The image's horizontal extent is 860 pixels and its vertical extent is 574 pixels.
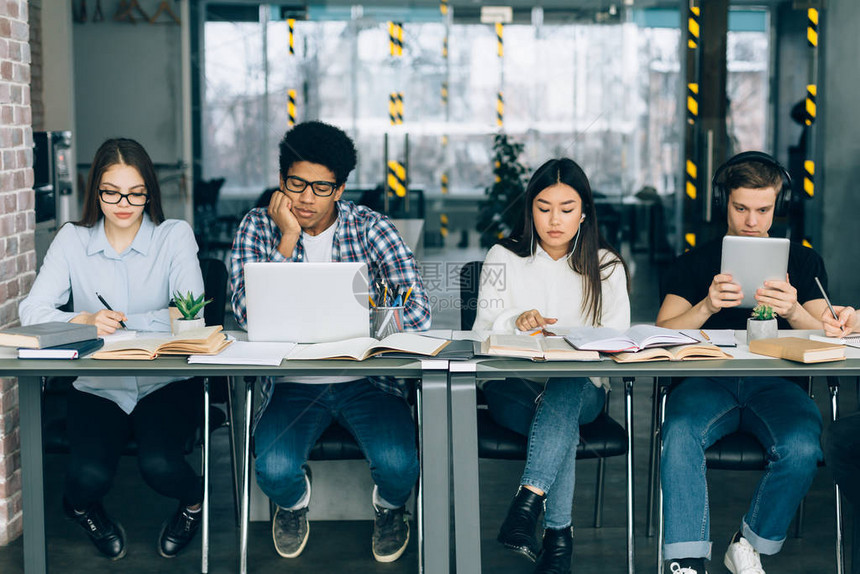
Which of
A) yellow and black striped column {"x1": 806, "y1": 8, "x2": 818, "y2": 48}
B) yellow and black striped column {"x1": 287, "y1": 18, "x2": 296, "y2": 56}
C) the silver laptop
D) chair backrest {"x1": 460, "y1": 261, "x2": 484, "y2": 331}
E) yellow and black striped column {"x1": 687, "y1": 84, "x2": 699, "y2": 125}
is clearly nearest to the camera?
the silver laptop

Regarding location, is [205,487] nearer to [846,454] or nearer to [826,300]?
[846,454]

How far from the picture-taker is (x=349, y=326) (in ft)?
8.53

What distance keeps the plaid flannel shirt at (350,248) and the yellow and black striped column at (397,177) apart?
3.68 m

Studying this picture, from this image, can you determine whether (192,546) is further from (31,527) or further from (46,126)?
(46,126)

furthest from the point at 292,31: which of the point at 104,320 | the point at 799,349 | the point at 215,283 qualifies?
the point at 799,349

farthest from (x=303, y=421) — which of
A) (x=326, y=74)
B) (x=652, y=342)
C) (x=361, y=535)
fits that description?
(x=326, y=74)

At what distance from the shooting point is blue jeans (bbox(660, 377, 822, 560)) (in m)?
2.59

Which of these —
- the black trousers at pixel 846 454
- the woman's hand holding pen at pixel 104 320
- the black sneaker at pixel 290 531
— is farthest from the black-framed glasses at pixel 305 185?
the black trousers at pixel 846 454

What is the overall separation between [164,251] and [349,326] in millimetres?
810

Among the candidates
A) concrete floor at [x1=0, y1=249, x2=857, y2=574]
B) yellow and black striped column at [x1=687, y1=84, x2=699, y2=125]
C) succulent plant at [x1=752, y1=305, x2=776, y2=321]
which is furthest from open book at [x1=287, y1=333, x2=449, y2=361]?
yellow and black striped column at [x1=687, y1=84, x2=699, y2=125]

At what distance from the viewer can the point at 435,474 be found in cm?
248

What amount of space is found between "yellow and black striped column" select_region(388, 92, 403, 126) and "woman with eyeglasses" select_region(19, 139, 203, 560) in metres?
3.86

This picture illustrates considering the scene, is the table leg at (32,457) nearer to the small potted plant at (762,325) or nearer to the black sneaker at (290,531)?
the black sneaker at (290,531)

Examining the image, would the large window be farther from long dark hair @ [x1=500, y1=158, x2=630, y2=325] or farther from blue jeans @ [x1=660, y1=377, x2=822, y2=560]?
blue jeans @ [x1=660, y1=377, x2=822, y2=560]
